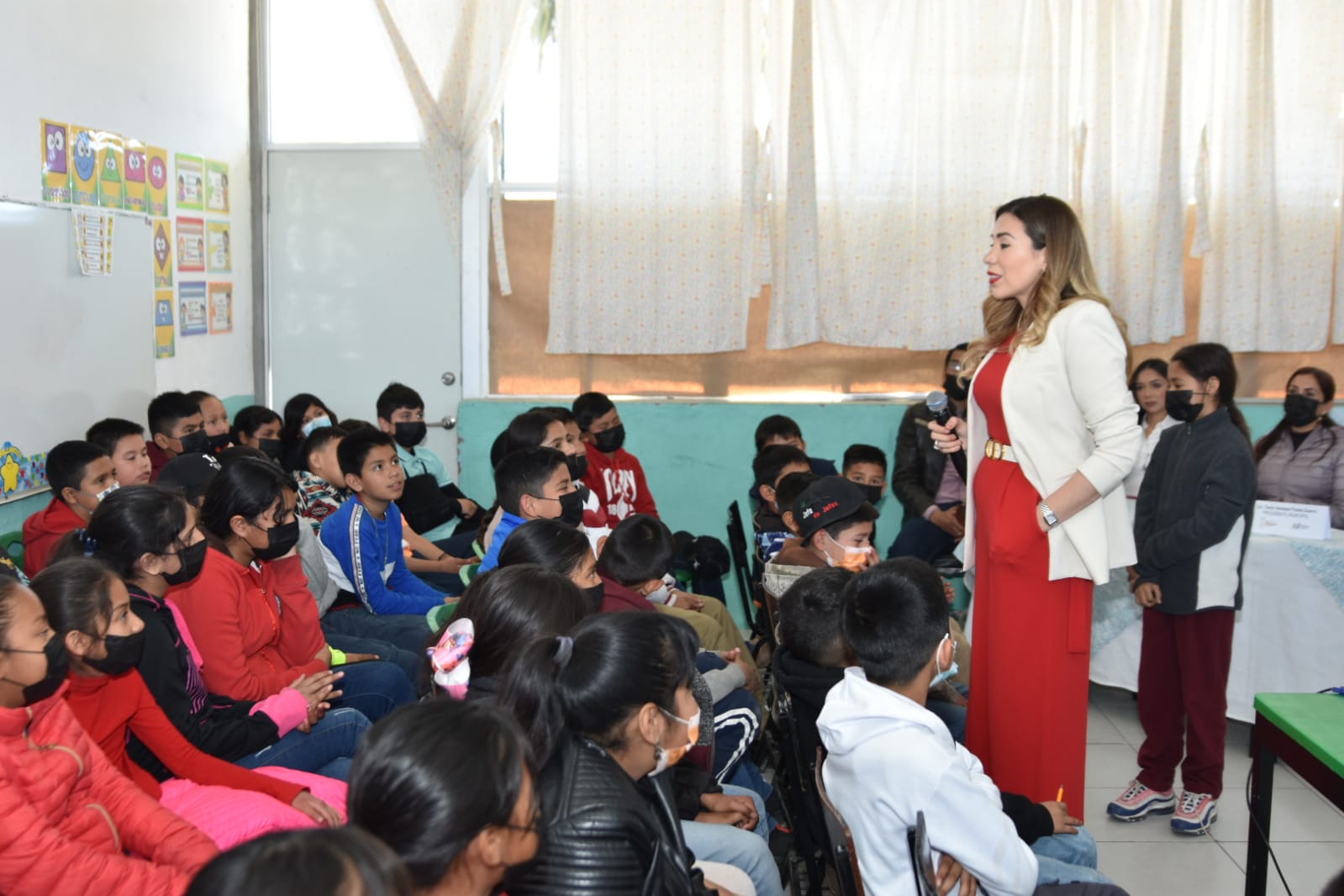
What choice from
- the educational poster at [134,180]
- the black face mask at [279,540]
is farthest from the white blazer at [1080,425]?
the educational poster at [134,180]

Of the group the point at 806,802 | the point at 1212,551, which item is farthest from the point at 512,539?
the point at 1212,551

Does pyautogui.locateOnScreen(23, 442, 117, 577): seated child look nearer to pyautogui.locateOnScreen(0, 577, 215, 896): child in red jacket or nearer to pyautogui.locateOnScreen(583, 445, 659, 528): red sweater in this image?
pyautogui.locateOnScreen(0, 577, 215, 896): child in red jacket

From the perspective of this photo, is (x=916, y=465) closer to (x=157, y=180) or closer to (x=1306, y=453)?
(x=1306, y=453)

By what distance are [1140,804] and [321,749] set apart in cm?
225

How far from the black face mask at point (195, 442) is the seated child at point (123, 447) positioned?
1.42 feet

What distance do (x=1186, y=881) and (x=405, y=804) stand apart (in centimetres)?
243

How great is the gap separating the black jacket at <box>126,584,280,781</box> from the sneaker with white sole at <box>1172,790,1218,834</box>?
7.95 feet

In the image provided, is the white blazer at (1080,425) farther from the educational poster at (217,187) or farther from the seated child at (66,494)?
the educational poster at (217,187)

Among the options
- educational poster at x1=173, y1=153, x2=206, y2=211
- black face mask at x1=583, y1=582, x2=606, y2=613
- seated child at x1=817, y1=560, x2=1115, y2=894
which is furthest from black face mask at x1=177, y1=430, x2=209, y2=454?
seated child at x1=817, y1=560, x2=1115, y2=894

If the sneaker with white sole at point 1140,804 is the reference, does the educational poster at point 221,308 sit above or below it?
above

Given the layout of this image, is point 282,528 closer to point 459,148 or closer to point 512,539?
point 512,539

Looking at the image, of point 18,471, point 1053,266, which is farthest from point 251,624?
point 1053,266

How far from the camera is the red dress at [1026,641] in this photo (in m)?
2.63

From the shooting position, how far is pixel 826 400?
5.59 m
